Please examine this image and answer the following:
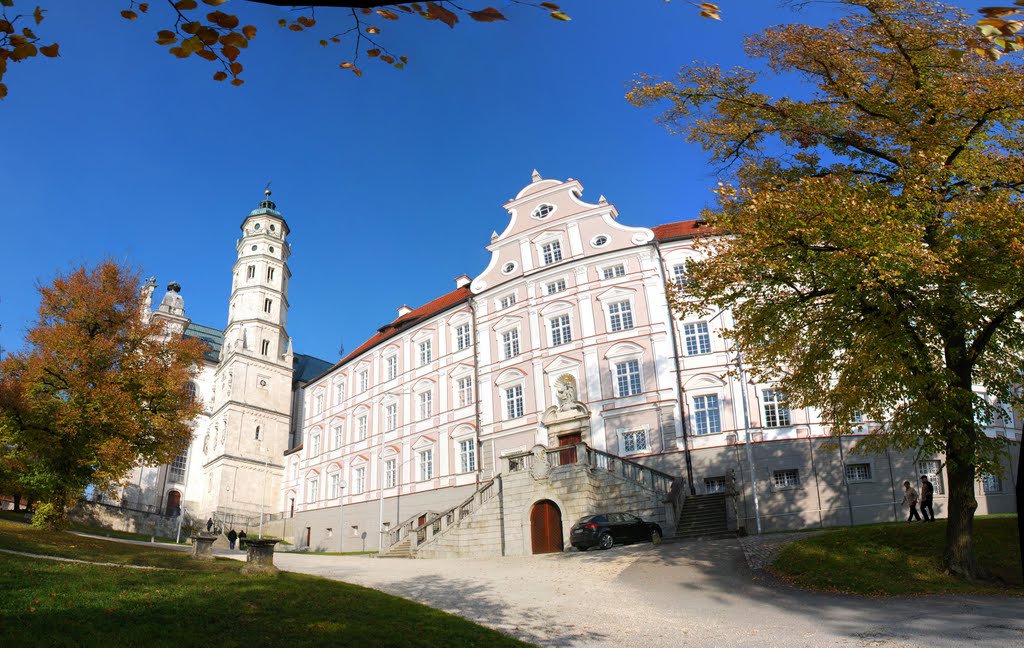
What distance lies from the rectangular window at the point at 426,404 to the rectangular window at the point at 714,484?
1815cm

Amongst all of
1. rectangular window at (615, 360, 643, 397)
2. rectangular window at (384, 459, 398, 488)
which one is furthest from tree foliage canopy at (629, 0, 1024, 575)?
rectangular window at (384, 459, 398, 488)

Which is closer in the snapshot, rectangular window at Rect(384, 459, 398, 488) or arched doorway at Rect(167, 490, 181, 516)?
rectangular window at Rect(384, 459, 398, 488)

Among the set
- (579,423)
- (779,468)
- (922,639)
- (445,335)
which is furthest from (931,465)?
(445,335)

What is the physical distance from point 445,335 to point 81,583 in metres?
31.6

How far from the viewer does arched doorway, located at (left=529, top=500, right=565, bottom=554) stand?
2820 cm

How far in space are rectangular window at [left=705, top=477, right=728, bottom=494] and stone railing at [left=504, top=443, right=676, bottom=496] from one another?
3.49m

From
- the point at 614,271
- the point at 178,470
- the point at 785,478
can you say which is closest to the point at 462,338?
the point at 614,271

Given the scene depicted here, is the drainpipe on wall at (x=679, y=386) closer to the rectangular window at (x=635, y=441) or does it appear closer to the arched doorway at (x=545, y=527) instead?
the rectangular window at (x=635, y=441)

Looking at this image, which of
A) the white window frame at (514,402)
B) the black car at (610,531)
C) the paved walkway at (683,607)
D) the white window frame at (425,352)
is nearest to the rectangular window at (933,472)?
the black car at (610,531)

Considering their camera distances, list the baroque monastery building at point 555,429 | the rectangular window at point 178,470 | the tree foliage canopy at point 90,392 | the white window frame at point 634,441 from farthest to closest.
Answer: the rectangular window at point 178,470, the white window frame at point 634,441, the baroque monastery building at point 555,429, the tree foliage canopy at point 90,392

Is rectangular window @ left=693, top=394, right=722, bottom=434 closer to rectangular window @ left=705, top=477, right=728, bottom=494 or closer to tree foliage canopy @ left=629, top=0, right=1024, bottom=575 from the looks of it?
rectangular window @ left=705, top=477, right=728, bottom=494

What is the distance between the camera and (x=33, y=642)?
7.94 m

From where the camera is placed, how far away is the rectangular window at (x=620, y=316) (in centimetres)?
3472

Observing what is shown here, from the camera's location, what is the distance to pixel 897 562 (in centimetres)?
1554
